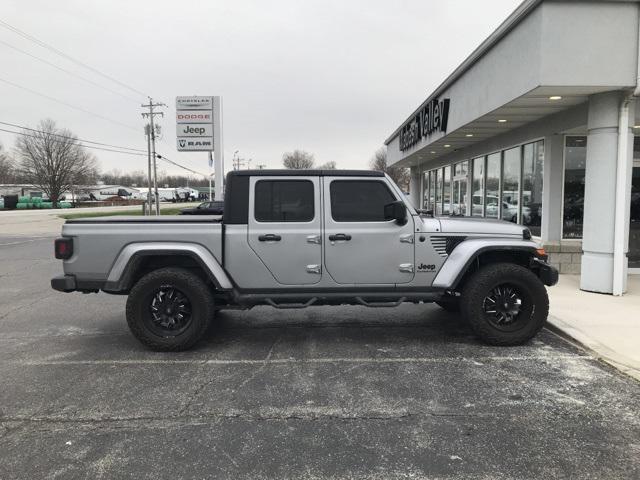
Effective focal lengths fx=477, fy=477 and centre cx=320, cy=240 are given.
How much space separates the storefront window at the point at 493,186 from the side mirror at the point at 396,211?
8877 millimetres

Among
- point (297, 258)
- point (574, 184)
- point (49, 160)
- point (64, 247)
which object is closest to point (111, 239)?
point (64, 247)

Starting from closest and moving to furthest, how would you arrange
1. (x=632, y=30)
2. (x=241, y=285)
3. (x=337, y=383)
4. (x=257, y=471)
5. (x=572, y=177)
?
(x=257, y=471)
(x=337, y=383)
(x=241, y=285)
(x=632, y=30)
(x=572, y=177)

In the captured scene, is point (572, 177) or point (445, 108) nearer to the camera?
point (572, 177)

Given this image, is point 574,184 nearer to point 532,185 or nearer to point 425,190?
point 532,185

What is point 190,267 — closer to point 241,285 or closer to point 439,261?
point 241,285

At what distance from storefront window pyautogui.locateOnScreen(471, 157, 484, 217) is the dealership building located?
30.4 inches

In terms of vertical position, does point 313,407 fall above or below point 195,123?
below

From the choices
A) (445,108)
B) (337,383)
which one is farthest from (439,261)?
(445,108)

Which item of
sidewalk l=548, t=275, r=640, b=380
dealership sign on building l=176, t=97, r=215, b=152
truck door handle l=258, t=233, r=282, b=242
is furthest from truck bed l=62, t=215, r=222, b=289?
dealership sign on building l=176, t=97, r=215, b=152

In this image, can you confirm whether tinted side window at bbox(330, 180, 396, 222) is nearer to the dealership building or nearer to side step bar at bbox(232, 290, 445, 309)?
side step bar at bbox(232, 290, 445, 309)

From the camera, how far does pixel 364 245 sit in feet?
17.4

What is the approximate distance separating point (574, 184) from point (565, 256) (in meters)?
1.60

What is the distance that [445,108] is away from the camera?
39.7 ft

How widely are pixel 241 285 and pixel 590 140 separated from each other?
6.29 m
